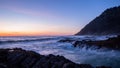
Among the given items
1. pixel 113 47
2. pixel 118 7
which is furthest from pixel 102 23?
pixel 113 47

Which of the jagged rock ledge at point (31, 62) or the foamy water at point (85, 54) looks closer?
the jagged rock ledge at point (31, 62)

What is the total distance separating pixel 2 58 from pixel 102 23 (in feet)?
445

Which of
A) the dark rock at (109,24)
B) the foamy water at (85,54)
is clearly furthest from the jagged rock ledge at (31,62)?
the dark rock at (109,24)

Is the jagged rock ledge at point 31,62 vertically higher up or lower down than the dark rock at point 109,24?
lower down

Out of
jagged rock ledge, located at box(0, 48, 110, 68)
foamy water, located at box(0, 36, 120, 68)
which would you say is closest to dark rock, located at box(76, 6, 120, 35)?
foamy water, located at box(0, 36, 120, 68)

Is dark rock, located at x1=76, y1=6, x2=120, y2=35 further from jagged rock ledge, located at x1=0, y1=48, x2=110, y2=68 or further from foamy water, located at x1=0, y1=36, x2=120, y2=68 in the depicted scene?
jagged rock ledge, located at x1=0, y1=48, x2=110, y2=68

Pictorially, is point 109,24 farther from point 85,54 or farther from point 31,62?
point 31,62

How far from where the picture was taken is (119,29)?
112938mm

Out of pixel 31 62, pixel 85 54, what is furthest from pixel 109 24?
pixel 31 62

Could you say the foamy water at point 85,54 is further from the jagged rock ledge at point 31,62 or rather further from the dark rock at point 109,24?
the dark rock at point 109,24

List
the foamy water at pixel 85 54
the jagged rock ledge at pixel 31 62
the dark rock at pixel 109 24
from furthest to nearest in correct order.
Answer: the dark rock at pixel 109 24 → the foamy water at pixel 85 54 → the jagged rock ledge at pixel 31 62

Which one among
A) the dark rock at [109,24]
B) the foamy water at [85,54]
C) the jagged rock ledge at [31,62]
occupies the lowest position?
the foamy water at [85,54]

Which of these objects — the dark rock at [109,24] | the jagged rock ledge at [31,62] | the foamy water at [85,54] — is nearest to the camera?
the jagged rock ledge at [31,62]

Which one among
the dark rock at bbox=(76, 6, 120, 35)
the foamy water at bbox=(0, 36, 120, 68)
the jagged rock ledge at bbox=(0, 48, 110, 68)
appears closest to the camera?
the jagged rock ledge at bbox=(0, 48, 110, 68)
